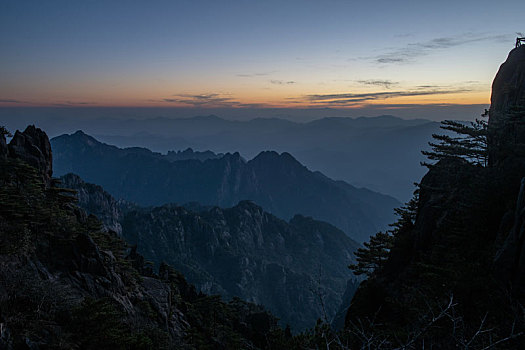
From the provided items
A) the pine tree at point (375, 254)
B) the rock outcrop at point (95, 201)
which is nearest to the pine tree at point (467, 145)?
the pine tree at point (375, 254)

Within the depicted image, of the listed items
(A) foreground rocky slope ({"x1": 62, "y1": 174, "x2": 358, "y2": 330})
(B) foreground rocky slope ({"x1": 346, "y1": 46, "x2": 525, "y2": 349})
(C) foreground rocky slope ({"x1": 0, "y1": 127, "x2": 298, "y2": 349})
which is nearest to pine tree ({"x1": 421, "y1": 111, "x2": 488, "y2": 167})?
(B) foreground rocky slope ({"x1": 346, "y1": 46, "x2": 525, "y2": 349})

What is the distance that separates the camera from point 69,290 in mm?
21188

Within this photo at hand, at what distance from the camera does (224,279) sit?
5300 inches

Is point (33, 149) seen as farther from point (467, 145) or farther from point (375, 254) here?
point (467, 145)

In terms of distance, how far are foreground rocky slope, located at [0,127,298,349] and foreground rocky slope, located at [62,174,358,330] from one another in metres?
79.5

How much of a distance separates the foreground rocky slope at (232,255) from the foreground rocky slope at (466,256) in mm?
83888

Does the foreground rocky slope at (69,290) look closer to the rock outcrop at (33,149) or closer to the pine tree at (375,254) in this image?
the rock outcrop at (33,149)

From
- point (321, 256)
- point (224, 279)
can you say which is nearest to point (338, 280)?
point (321, 256)

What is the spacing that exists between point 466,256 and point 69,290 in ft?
84.1

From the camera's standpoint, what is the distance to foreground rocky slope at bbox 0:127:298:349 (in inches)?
630

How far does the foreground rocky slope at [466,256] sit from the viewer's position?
44.7 ft

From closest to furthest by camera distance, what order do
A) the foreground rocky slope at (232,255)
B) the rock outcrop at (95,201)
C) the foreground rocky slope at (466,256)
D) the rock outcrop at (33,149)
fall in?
the foreground rocky slope at (466,256) → the rock outcrop at (33,149) → the rock outcrop at (95,201) → the foreground rocky slope at (232,255)

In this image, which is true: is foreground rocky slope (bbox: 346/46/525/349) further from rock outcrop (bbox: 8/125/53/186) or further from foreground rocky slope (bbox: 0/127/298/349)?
rock outcrop (bbox: 8/125/53/186)

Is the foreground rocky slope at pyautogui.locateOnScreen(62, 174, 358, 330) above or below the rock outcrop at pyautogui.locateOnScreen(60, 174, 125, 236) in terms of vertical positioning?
below
